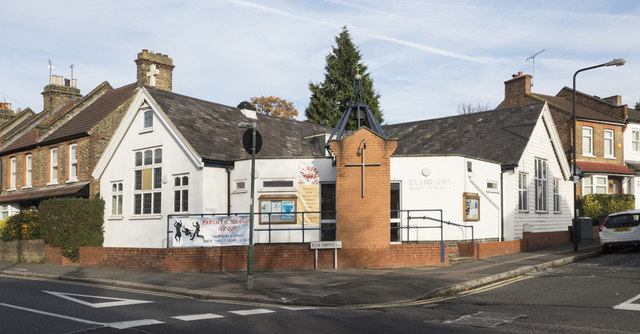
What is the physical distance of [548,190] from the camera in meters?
27.4

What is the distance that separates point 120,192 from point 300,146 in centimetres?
915

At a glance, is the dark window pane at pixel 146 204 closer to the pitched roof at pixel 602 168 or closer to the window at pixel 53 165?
the window at pixel 53 165

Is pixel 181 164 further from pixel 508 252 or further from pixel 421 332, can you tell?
pixel 421 332

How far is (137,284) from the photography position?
15.4 m

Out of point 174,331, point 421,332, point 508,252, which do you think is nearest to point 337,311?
point 421,332

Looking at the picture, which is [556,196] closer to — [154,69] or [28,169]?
[154,69]

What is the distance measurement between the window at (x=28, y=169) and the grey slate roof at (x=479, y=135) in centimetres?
2206

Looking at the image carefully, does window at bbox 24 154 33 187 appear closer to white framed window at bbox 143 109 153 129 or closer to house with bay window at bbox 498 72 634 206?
white framed window at bbox 143 109 153 129

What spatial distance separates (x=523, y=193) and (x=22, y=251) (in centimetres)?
2392

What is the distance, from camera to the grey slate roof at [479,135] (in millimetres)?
25203

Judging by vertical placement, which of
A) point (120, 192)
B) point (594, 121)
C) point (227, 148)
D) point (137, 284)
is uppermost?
point (594, 121)

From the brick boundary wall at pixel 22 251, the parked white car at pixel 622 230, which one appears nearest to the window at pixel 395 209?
the parked white car at pixel 622 230

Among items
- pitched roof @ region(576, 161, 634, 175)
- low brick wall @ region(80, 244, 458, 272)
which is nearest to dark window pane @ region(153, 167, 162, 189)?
Answer: low brick wall @ region(80, 244, 458, 272)

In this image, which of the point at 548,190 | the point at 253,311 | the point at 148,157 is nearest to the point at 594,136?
the point at 548,190
